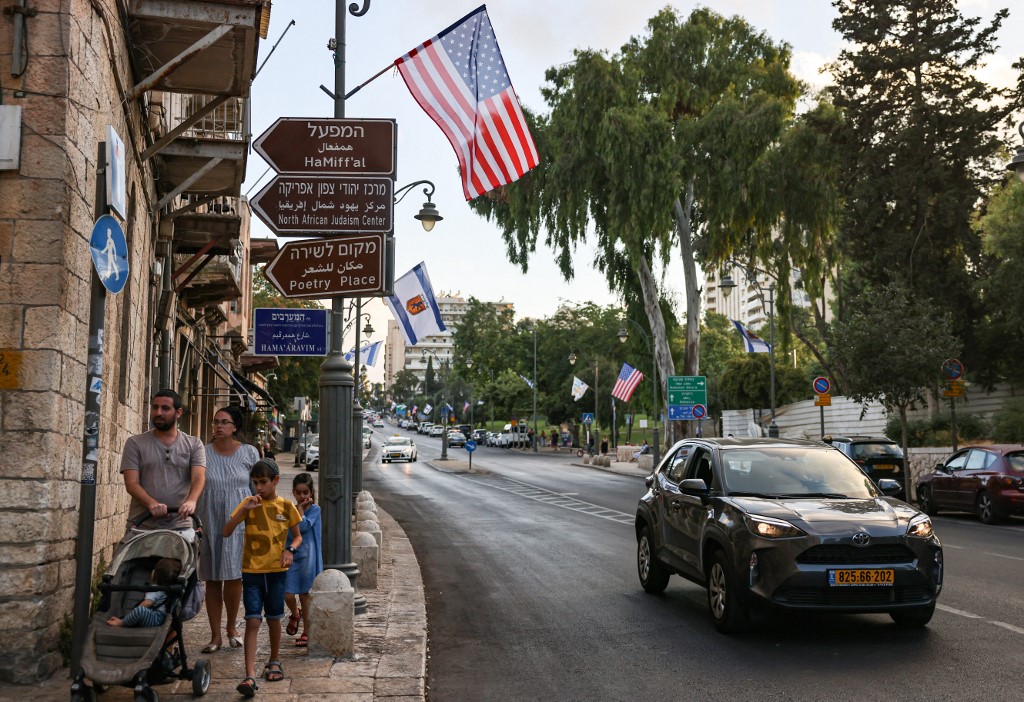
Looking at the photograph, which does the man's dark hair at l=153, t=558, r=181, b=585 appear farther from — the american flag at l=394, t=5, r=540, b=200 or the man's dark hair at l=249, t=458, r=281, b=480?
the american flag at l=394, t=5, r=540, b=200

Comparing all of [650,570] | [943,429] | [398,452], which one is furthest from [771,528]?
[398,452]

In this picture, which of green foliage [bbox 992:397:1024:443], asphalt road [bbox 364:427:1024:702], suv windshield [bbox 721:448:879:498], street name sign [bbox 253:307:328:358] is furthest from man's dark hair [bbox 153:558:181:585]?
green foliage [bbox 992:397:1024:443]

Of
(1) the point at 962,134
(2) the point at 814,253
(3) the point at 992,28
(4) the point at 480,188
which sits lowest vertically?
(4) the point at 480,188

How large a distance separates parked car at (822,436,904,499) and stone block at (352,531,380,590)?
17088 mm

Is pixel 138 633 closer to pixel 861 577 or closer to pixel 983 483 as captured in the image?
pixel 861 577

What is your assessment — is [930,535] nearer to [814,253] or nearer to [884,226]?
[814,253]

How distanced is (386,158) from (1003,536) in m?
13.6

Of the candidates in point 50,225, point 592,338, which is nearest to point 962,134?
point 50,225

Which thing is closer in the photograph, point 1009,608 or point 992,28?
point 1009,608

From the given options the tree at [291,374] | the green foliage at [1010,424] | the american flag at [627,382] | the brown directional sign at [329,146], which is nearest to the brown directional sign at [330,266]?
the brown directional sign at [329,146]

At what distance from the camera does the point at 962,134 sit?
Answer: 35594mm

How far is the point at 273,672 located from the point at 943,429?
111 ft

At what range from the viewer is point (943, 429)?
1425 inches

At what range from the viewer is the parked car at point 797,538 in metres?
8.11
